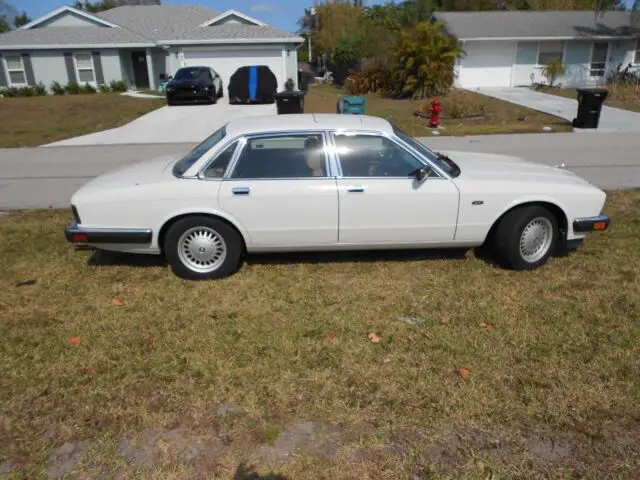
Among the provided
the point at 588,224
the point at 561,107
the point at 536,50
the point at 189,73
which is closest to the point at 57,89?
the point at 189,73

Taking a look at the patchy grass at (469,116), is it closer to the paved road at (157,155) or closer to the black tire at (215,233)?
the paved road at (157,155)

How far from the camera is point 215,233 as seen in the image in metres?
4.77

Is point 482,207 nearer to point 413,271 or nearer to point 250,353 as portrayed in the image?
point 413,271

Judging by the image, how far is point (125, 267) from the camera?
5.28 meters

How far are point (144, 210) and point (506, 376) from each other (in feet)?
10.6

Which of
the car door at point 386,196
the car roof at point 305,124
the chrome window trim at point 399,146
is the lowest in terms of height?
the car door at point 386,196

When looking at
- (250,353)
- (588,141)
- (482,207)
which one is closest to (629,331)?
(482,207)

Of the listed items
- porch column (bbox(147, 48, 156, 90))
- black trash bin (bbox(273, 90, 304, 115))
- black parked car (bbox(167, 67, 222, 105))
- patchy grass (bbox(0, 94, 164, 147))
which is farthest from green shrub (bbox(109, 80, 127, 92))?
black trash bin (bbox(273, 90, 304, 115))

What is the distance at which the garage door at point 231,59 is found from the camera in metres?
24.2

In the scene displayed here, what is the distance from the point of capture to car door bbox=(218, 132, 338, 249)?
4648mm

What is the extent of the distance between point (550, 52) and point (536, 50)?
3.07 feet

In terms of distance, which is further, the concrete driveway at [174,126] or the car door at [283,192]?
the concrete driveway at [174,126]

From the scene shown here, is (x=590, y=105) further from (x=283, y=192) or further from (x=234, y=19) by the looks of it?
(x=234, y=19)

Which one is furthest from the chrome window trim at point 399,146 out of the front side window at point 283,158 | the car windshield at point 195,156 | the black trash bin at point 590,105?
the black trash bin at point 590,105
